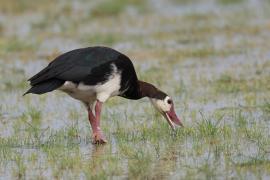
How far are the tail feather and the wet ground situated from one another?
0.56 metres

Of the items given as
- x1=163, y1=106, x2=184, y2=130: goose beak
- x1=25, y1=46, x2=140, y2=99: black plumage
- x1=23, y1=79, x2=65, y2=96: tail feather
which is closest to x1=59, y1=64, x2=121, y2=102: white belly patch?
x1=25, y1=46, x2=140, y2=99: black plumage

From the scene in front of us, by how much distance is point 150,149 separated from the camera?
798 cm

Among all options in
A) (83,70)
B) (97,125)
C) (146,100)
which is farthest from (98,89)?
(146,100)

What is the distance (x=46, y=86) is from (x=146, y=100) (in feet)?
10.3

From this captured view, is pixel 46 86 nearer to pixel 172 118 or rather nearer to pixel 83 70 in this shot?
pixel 83 70

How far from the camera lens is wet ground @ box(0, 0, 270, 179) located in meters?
7.35

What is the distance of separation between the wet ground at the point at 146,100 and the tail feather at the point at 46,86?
56 centimetres

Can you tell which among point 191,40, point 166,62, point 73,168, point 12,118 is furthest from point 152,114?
point 191,40

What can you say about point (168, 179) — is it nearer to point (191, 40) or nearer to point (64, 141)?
point (64, 141)

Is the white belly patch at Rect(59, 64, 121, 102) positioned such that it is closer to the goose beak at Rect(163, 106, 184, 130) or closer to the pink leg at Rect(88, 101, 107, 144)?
the pink leg at Rect(88, 101, 107, 144)

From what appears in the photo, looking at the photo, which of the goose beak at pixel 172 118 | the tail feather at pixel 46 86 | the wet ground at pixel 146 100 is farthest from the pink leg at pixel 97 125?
the goose beak at pixel 172 118

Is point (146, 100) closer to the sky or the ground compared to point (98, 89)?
closer to the sky

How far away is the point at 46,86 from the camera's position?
823 cm

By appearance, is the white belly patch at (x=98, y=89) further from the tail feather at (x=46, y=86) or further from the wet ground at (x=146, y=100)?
the wet ground at (x=146, y=100)
